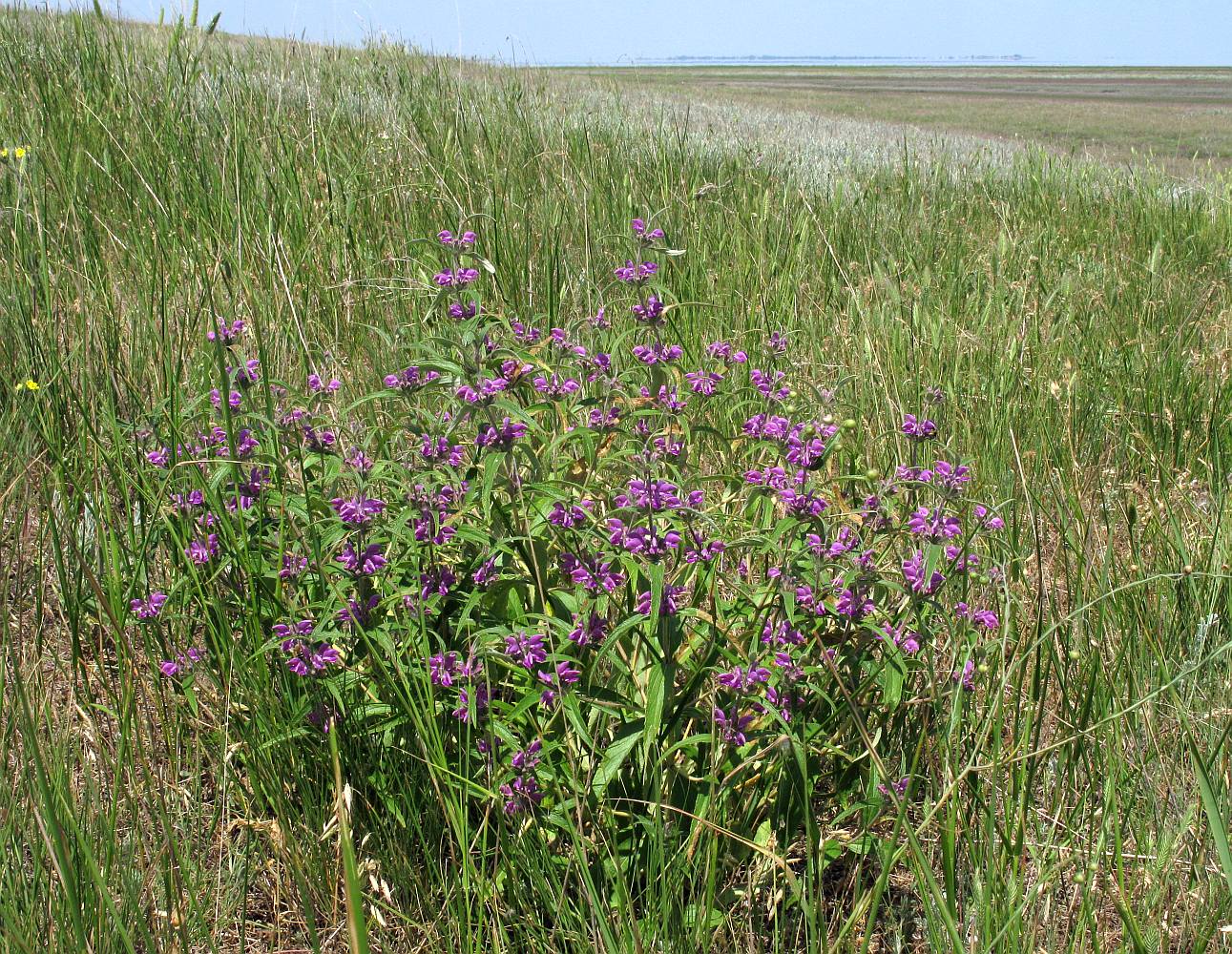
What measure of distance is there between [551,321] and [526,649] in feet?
5.83

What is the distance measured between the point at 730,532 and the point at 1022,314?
1972mm

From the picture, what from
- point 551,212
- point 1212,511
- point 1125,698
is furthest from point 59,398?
point 1212,511

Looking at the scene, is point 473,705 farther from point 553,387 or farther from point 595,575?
point 553,387

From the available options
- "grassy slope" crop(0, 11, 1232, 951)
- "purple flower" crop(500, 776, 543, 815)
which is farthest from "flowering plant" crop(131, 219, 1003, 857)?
"grassy slope" crop(0, 11, 1232, 951)

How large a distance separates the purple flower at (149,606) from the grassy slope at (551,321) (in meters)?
0.07

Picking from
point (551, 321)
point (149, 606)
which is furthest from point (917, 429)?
point (551, 321)

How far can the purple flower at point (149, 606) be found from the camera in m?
1.60

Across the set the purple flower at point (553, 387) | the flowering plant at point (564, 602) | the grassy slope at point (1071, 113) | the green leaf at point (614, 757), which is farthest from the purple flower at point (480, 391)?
the grassy slope at point (1071, 113)

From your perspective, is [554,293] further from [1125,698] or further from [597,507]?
[1125,698]

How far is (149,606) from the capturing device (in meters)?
1.62

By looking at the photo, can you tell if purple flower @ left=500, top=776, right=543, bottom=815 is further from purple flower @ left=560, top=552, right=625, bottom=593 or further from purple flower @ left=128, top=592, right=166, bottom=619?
purple flower @ left=128, top=592, right=166, bottom=619

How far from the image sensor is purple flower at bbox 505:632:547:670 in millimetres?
1384

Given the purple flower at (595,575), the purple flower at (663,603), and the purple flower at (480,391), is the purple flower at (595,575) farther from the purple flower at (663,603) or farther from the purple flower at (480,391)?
the purple flower at (480,391)

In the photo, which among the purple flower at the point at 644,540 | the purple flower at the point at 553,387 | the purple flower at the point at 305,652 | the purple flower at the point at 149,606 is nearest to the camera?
the purple flower at the point at 644,540
